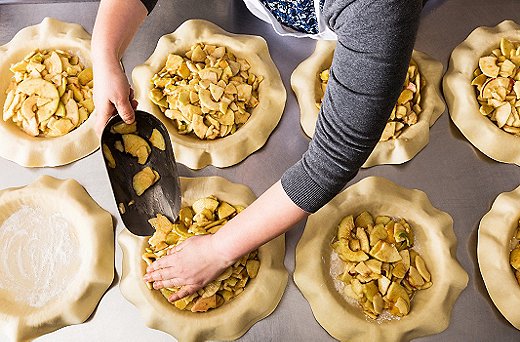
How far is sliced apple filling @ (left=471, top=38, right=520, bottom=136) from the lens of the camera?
Result: 89 cm

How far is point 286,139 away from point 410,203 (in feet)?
0.72

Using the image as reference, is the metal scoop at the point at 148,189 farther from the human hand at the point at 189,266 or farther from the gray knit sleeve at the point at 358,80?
the gray knit sleeve at the point at 358,80

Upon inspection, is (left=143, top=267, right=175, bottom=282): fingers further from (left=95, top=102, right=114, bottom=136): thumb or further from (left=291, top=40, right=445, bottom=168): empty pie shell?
(left=291, top=40, right=445, bottom=168): empty pie shell

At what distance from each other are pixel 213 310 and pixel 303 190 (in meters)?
0.28

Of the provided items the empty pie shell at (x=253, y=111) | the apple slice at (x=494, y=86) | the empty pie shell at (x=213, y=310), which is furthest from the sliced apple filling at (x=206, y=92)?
the apple slice at (x=494, y=86)

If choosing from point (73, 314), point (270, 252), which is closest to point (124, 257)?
point (73, 314)

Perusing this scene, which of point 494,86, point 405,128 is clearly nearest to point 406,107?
point 405,128

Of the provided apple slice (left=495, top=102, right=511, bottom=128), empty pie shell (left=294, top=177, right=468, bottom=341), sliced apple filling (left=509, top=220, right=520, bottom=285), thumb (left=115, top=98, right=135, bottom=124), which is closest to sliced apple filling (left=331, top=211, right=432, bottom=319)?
empty pie shell (left=294, top=177, right=468, bottom=341)

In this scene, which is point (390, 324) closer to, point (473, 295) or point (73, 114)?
point (473, 295)

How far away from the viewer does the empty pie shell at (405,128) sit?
88cm

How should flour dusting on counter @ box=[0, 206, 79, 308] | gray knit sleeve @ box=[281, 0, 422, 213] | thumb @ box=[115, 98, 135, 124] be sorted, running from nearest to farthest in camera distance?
gray knit sleeve @ box=[281, 0, 422, 213]
thumb @ box=[115, 98, 135, 124]
flour dusting on counter @ box=[0, 206, 79, 308]

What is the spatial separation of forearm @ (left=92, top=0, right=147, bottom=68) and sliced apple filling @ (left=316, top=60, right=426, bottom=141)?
1.05 ft

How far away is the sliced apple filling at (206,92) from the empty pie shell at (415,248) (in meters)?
0.21

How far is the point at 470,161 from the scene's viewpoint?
90 centimetres
